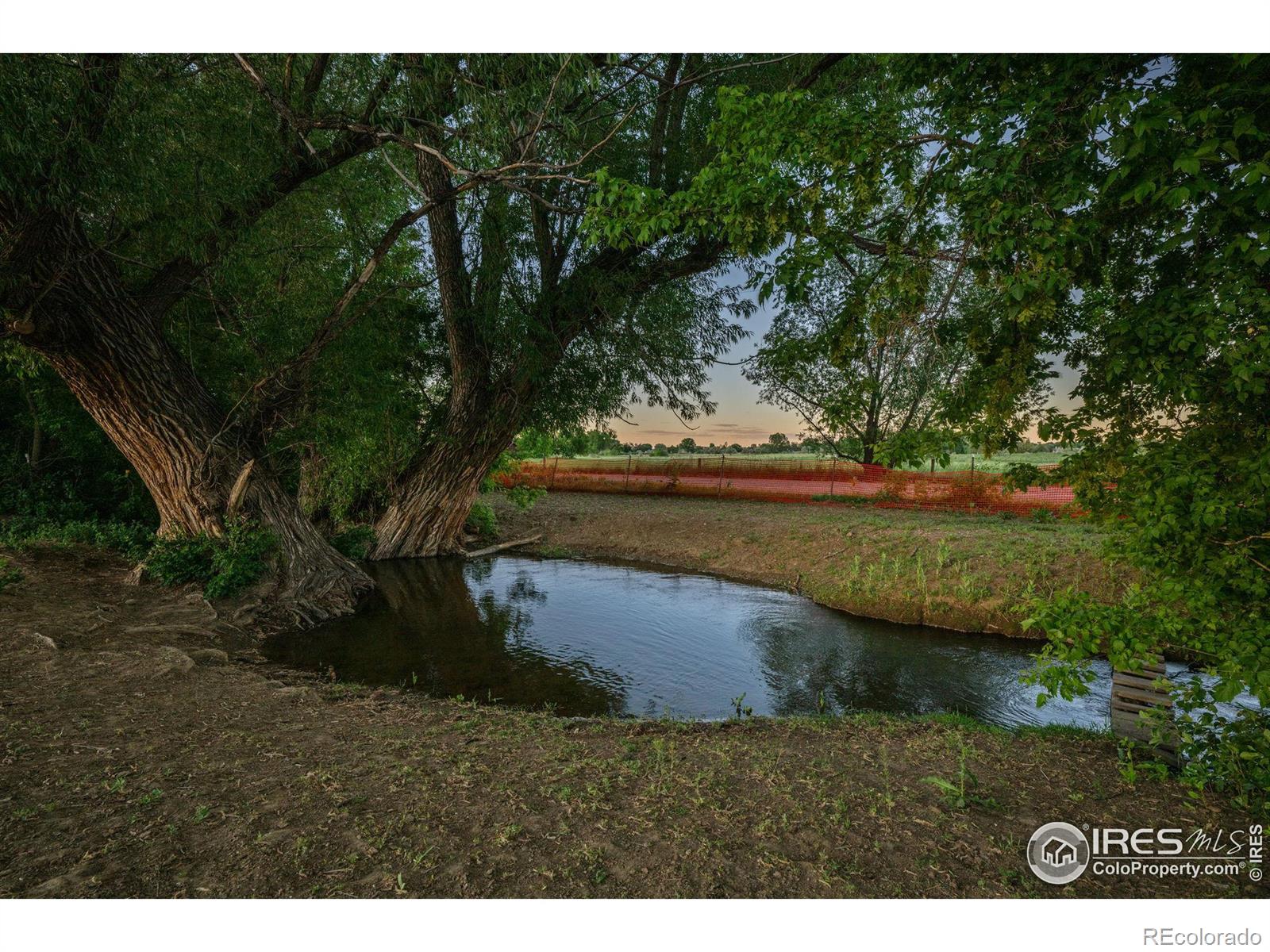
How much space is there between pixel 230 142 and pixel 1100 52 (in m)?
7.42

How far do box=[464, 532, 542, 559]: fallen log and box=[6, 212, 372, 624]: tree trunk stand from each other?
4.32 m

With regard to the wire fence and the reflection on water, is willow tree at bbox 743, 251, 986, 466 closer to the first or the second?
the reflection on water

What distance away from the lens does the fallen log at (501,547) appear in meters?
13.7

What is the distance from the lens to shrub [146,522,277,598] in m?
7.75

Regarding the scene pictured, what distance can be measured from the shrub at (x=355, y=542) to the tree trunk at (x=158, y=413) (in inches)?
106

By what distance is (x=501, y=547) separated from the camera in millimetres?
14312

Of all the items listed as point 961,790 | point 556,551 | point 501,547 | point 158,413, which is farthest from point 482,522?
point 961,790

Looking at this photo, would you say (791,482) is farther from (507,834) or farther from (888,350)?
(507,834)

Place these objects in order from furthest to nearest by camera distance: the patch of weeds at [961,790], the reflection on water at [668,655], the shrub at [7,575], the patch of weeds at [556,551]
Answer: the patch of weeds at [556,551]
the shrub at [7,575]
the reflection on water at [668,655]
the patch of weeds at [961,790]

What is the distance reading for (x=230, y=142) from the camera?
616cm

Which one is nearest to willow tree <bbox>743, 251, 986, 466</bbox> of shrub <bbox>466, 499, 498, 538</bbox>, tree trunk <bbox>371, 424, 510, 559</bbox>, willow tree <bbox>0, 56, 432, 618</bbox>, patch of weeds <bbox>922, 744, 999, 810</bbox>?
patch of weeds <bbox>922, 744, 999, 810</bbox>

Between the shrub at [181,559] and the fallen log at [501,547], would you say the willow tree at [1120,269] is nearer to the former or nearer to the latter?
the shrub at [181,559]

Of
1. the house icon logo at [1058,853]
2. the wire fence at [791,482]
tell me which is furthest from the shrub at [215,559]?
the house icon logo at [1058,853]

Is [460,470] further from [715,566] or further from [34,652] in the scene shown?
[34,652]
